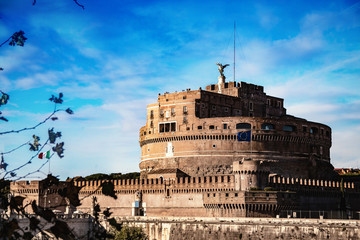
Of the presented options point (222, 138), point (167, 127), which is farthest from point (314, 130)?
point (167, 127)

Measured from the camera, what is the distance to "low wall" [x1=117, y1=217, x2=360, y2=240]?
52.3 m

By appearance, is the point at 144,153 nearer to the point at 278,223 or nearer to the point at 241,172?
the point at 241,172

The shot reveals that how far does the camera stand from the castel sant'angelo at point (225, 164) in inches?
2522

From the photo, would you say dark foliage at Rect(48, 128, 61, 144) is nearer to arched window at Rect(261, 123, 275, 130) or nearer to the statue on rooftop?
arched window at Rect(261, 123, 275, 130)

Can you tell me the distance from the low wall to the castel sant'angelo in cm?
251

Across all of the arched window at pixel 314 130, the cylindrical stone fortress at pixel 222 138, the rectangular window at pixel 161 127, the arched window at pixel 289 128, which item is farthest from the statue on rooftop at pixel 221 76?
the arched window at pixel 314 130

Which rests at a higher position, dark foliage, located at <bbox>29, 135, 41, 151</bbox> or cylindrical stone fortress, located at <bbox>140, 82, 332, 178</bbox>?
cylindrical stone fortress, located at <bbox>140, 82, 332, 178</bbox>

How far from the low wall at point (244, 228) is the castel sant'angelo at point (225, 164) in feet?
8.24

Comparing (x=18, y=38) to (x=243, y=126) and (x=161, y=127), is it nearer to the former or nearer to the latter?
(x=243, y=126)

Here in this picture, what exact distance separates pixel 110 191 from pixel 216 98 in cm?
7535

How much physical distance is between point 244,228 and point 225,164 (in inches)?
831

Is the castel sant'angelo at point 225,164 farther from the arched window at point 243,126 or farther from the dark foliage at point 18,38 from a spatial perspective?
the dark foliage at point 18,38

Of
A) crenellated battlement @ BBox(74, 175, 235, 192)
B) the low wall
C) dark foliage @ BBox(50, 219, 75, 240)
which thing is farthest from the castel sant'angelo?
dark foliage @ BBox(50, 219, 75, 240)

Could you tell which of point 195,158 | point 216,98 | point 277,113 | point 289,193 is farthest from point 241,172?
point 277,113
